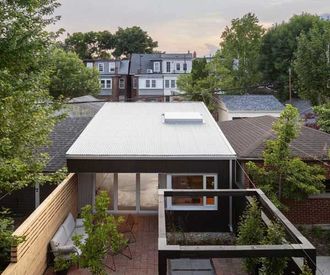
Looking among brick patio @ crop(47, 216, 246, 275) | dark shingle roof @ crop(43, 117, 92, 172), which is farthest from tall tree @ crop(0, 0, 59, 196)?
dark shingle roof @ crop(43, 117, 92, 172)

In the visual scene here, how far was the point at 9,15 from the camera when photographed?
29.8 feet

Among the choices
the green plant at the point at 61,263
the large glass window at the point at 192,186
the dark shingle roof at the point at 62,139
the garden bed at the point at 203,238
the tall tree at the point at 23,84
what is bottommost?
the garden bed at the point at 203,238

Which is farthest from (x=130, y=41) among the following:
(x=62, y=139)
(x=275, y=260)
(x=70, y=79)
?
(x=275, y=260)

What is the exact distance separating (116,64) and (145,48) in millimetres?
29027

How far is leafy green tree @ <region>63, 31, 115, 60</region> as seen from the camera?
8650 cm

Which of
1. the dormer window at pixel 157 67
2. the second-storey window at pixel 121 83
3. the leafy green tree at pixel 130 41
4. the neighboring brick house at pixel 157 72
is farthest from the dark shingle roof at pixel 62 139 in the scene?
the leafy green tree at pixel 130 41

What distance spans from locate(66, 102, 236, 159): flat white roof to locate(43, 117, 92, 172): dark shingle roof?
1012 millimetres

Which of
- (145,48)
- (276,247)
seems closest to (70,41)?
(145,48)

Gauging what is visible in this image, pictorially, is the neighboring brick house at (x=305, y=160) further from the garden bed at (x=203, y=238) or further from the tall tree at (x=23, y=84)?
the tall tree at (x=23, y=84)

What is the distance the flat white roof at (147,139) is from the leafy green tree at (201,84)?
16.7 metres

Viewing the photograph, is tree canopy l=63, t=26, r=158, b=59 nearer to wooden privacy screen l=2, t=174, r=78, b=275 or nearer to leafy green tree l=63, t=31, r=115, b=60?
leafy green tree l=63, t=31, r=115, b=60

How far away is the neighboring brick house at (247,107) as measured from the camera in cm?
3278

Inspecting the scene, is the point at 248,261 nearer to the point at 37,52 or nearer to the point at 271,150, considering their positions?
the point at 271,150

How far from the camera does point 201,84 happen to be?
122ft
